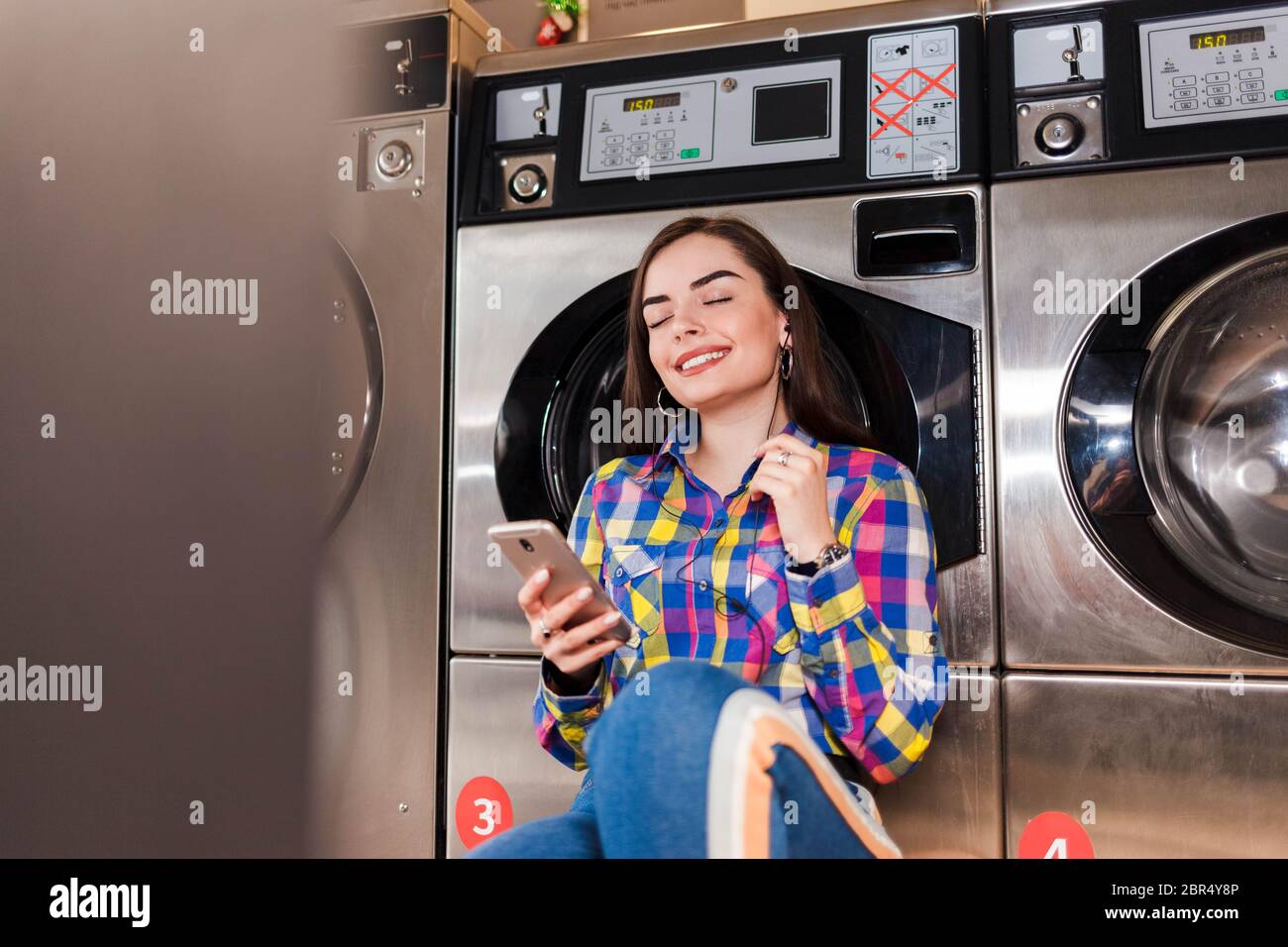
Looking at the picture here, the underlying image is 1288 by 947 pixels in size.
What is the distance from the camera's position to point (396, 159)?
146 centimetres

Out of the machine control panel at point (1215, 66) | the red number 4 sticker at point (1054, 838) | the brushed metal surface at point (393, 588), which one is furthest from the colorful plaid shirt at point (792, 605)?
the machine control panel at point (1215, 66)

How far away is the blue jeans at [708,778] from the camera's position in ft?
2.27

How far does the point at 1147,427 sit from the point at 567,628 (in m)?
0.67

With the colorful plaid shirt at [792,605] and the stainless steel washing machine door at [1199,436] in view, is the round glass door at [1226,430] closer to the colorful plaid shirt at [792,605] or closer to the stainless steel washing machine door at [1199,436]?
the stainless steel washing machine door at [1199,436]

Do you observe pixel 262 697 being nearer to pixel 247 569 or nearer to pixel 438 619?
pixel 247 569

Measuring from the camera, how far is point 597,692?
106 cm

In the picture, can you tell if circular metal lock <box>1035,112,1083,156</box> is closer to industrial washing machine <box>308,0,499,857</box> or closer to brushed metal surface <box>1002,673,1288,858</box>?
brushed metal surface <box>1002,673,1288,858</box>

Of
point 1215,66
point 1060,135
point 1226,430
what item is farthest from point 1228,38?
point 1226,430

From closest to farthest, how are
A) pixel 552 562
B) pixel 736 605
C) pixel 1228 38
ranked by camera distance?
pixel 552 562
pixel 736 605
pixel 1228 38

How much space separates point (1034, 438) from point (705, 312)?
40cm

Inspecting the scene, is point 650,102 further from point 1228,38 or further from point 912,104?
point 1228,38

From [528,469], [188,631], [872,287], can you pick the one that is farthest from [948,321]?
[188,631]

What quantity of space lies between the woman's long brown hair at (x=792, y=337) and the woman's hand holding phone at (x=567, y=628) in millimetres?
352

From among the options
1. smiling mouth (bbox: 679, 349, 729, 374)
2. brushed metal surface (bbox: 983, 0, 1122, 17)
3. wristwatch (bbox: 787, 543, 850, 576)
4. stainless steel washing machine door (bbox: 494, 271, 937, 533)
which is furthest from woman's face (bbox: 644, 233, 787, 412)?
brushed metal surface (bbox: 983, 0, 1122, 17)
